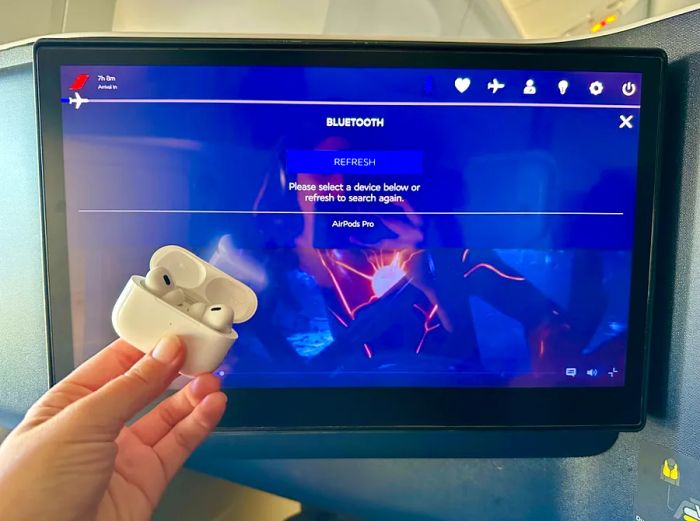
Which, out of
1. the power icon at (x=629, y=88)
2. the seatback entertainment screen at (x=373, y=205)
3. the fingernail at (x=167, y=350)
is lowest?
the fingernail at (x=167, y=350)

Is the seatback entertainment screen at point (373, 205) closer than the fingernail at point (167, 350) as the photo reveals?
No

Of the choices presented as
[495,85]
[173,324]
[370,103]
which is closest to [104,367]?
[173,324]

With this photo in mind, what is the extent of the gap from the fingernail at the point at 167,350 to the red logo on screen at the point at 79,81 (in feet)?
1.06

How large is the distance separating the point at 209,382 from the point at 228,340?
0.12 metres

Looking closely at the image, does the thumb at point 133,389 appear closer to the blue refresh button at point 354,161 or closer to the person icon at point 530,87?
the blue refresh button at point 354,161

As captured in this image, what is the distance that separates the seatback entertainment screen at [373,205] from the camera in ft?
2.20

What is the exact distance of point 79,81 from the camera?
66cm

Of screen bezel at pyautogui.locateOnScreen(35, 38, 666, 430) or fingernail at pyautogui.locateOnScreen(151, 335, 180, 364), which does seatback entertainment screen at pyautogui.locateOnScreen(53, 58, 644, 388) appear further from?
fingernail at pyautogui.locateOnScreen(151, 335, 180, 364)

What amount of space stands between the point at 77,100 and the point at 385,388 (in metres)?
0.49

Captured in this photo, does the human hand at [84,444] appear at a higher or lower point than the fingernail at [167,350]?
lower

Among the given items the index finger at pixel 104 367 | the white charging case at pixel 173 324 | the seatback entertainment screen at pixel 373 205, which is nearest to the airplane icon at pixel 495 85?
the seatback entertainment screen at pixel 373 205

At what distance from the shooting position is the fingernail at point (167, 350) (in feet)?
1.74

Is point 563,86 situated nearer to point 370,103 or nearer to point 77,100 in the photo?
point 370,103

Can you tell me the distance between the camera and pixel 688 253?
2.26 ft
